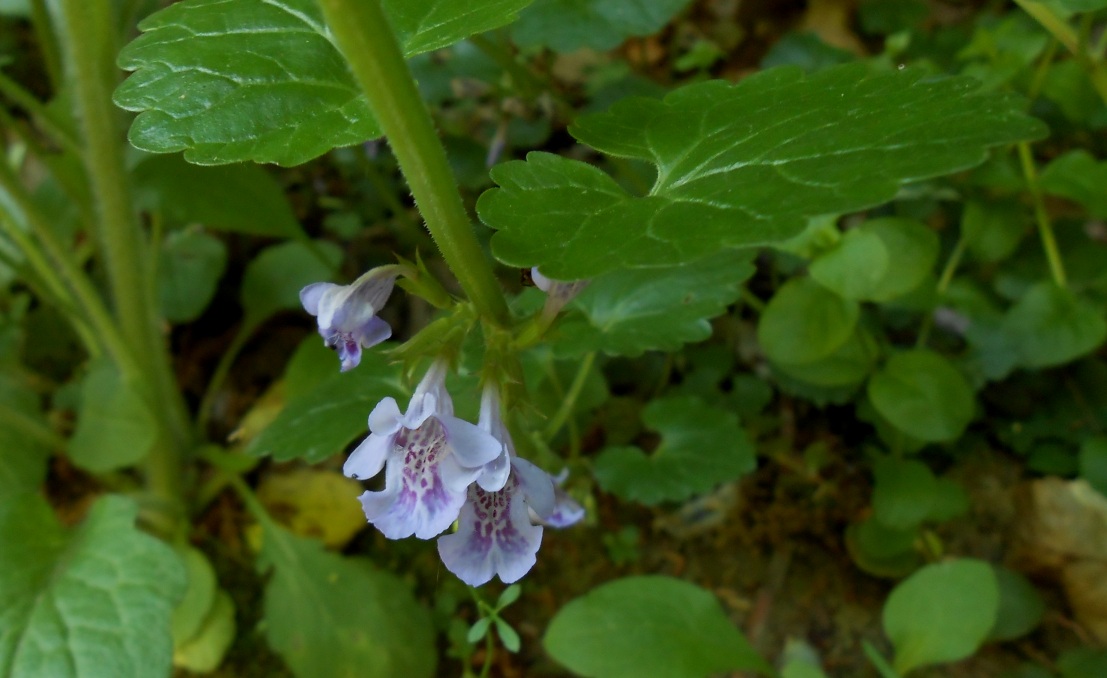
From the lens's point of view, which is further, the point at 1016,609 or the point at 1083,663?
the point at 1016,609

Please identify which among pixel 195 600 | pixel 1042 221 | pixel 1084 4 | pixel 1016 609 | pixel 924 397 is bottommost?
pixel 1016 609

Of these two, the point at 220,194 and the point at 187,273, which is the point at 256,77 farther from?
the point at 187,273

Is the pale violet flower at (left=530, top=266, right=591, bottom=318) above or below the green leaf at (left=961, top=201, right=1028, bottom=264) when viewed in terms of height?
above

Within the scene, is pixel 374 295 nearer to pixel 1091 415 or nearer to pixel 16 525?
pixel 16 525

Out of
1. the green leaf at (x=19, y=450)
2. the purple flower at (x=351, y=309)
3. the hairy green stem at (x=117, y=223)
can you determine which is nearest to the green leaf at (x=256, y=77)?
the purple flower at (x=351, y=309)

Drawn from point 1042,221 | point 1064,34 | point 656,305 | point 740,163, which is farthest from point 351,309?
point 1042,221

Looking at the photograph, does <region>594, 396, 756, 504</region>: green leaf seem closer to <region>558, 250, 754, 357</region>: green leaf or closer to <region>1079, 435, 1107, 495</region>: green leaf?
Answer: <region>558, 250, 754, 357</region>: green leaf

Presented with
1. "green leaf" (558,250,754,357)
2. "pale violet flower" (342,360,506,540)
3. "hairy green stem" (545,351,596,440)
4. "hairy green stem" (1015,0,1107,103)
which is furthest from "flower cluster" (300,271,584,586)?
"hairy green stem" (1015,0,1107,103)

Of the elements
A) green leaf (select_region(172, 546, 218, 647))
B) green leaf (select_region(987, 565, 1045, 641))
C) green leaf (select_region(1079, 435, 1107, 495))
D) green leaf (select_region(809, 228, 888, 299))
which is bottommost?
green leaf (select_region(987, 565, 1045, 641))

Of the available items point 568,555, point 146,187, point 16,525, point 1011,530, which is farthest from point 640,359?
point 16,525
